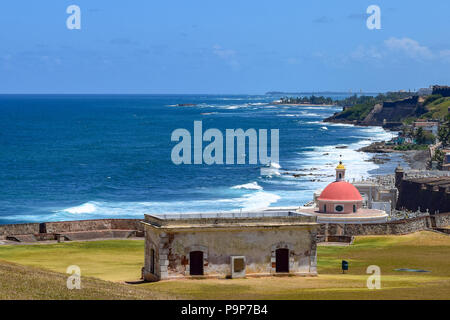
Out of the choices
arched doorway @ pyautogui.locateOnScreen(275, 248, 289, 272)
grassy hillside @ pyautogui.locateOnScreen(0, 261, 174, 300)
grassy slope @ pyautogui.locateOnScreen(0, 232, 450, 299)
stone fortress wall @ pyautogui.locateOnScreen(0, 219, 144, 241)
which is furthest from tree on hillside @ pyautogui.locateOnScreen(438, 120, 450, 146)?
grassy hillside @ pyautogui.locateOnScreen(0, 261, 174, 300)

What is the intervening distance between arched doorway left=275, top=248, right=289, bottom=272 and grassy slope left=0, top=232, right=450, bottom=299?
2.37ft

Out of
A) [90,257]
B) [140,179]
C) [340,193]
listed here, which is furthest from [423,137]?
[90,257]

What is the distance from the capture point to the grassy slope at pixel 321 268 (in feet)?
104

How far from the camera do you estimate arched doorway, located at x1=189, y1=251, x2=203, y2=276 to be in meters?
37.3

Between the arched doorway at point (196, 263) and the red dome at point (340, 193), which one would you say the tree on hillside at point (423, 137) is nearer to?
the red dome at point (340, 193)

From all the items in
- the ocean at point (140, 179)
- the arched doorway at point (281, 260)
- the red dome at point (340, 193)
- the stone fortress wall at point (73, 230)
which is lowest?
the ocean at point (140, 179)

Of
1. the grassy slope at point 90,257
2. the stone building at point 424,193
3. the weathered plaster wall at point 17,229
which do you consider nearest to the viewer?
the grassy slope at point 90,257

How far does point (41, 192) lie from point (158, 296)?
7123cm

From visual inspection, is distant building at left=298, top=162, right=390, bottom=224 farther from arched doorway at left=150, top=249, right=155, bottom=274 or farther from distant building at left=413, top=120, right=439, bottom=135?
distant building at left=413, top=120, right=439, bottom=135

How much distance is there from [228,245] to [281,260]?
2493 millimetres

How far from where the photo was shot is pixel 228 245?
3784cm

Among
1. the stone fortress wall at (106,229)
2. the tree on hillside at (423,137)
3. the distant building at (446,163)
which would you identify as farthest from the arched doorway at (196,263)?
the tree on hillside at (423,137)

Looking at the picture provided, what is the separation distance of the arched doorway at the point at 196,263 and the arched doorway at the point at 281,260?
3402 millimetres
